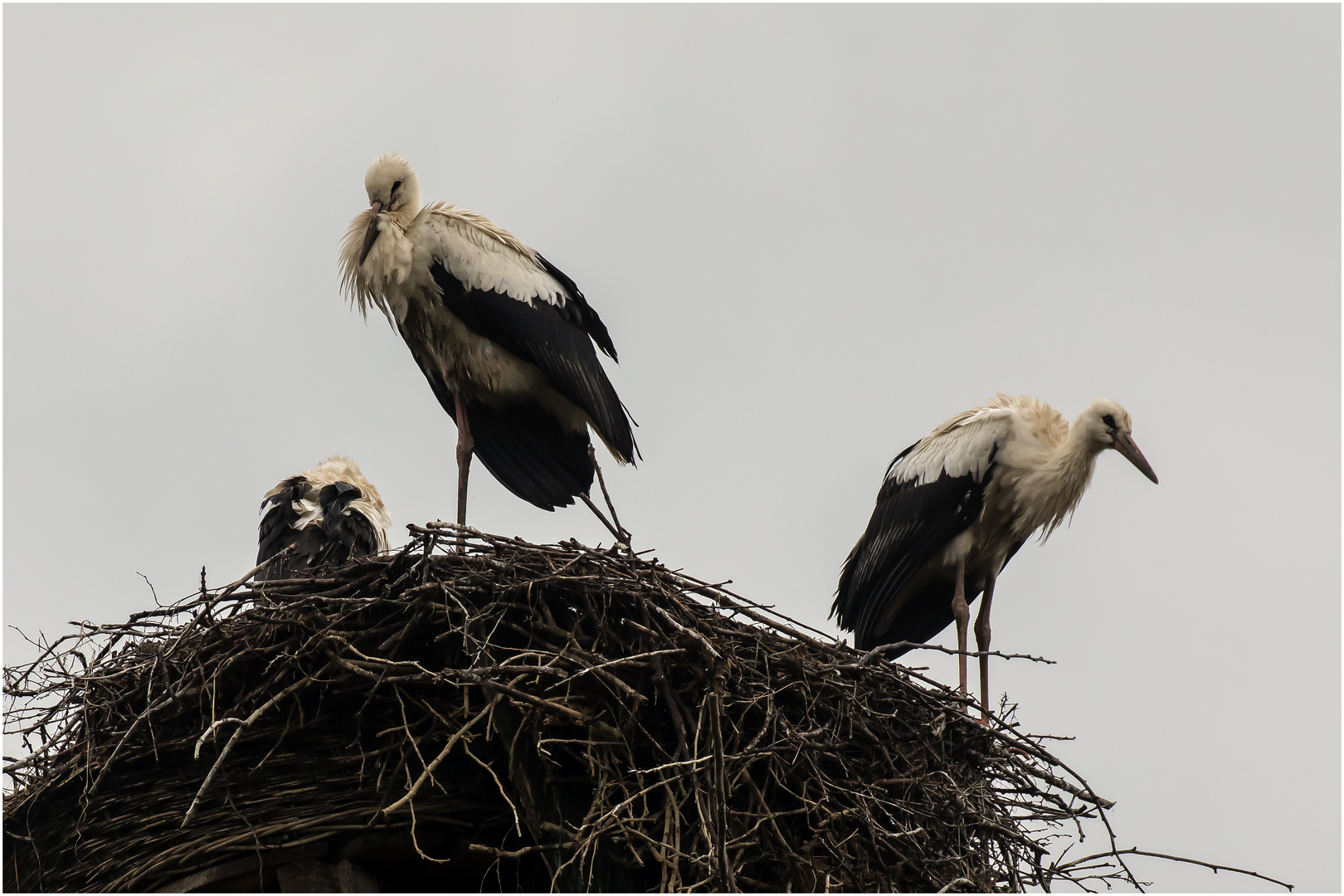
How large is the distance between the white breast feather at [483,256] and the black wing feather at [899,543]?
1.98 metres

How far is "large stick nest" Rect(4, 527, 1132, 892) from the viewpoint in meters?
4.63

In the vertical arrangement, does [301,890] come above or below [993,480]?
below

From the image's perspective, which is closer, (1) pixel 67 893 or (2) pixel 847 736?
(1) pixel 67 893

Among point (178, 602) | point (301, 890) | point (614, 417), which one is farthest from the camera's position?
point (614, 417)

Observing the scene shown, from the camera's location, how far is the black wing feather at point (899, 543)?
7.14 m

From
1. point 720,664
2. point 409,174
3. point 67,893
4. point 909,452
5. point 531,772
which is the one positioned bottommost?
point 67,893

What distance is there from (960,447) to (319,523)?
311 cm

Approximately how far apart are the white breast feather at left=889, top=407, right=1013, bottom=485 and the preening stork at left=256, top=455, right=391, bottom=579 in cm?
263

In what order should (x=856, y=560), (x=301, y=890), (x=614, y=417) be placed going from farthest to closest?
1. (x=856, y=560)
2. (x=614, y=417)
3. (x=301, y=890)

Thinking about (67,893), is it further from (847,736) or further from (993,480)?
(993,480)

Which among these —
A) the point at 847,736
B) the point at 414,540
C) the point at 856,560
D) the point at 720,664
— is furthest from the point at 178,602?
the point at 856,560

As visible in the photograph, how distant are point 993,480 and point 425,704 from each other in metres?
3.53

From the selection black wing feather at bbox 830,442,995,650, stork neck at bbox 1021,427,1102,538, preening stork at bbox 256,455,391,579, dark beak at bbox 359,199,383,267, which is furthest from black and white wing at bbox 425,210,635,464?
stork neck at bbox 1021,427,1102,538

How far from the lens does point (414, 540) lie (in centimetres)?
490
